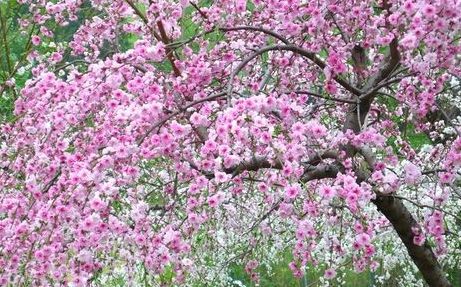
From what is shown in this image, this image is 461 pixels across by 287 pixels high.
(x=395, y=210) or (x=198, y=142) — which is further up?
(x=395, y=210)

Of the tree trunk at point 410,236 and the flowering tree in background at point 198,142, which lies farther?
the tree trunk at point 410,236

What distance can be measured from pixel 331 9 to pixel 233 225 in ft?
8.59

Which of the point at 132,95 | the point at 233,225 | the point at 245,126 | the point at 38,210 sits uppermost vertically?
the point at 233,225

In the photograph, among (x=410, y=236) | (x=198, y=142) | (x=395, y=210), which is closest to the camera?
(x=198, y=142)

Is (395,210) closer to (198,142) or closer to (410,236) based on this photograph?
(410,236)

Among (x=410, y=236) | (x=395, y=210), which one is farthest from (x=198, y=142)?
(x=410, y=236)

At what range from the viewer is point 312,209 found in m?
2.97

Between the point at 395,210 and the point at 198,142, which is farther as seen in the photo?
the point at 395,210

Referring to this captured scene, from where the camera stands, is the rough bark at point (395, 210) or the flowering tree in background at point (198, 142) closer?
the flowering tree in background at point (198, 142)

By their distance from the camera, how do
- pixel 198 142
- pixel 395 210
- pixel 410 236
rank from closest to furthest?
pixel 198 142
pixel 395 210
pixel 410 236

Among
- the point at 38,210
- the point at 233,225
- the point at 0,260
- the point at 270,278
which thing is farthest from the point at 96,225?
the point at 270,278

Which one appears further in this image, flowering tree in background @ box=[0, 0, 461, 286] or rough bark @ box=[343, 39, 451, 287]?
rough bark @ box=[343, 39, 451, 287]

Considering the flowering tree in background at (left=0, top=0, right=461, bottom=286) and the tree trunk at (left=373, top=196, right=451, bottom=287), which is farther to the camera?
the tree trunk at (left=373, top=196, right=451, bottom=287)

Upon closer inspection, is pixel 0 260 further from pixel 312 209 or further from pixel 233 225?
pixel 233 225
